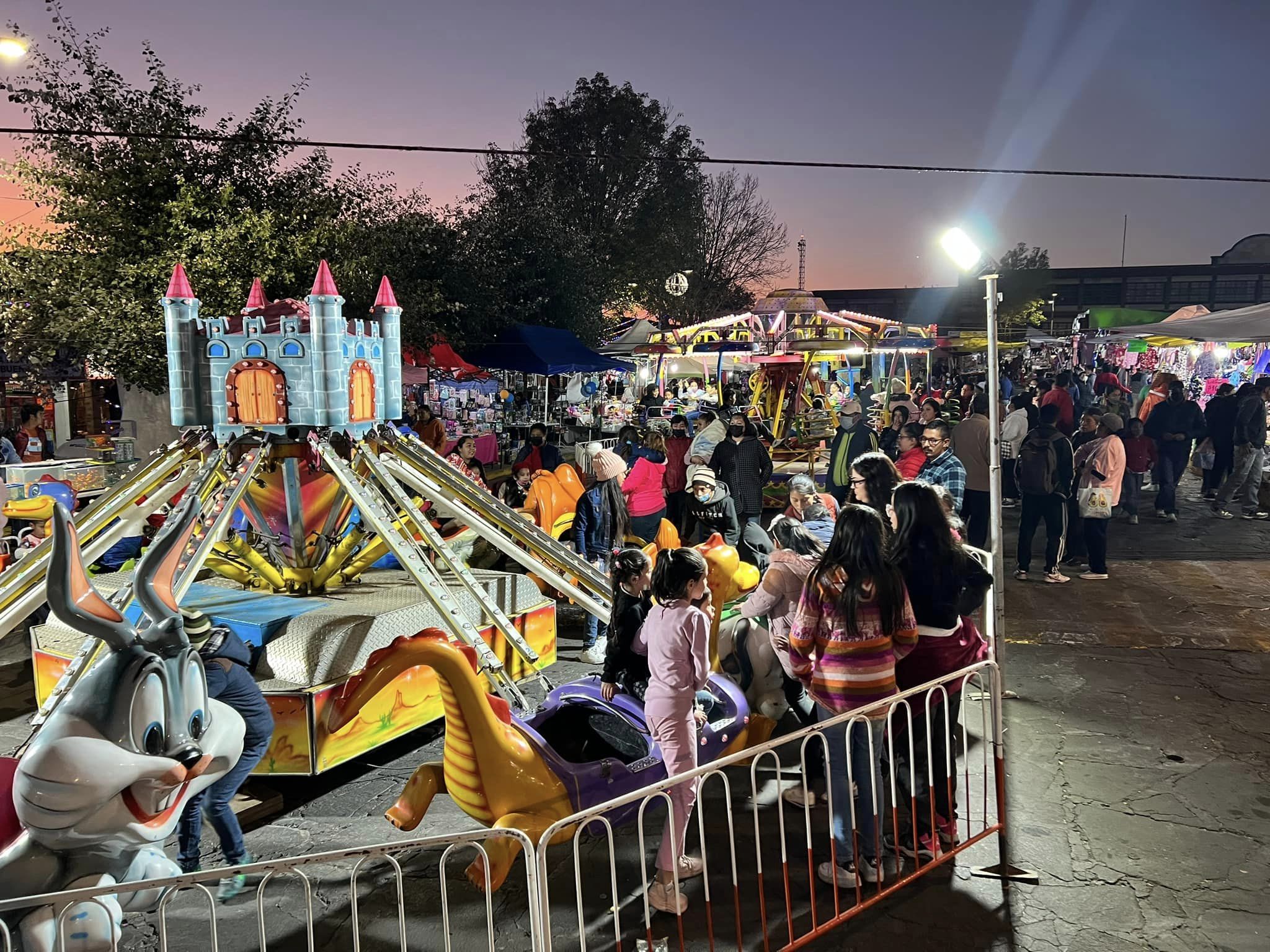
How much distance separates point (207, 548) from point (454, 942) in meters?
2.79

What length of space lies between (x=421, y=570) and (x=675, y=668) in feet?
7.45

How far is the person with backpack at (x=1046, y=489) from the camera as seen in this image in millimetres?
8695

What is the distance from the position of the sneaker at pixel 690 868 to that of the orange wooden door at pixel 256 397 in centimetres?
378

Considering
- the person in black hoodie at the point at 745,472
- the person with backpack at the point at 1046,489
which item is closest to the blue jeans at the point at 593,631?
the person in black hoodie at the point at 745,472

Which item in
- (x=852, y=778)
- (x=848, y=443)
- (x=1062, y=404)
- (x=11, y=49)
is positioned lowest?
(x=852, y=778)

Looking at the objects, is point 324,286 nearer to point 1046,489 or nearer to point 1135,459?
point 1046,489

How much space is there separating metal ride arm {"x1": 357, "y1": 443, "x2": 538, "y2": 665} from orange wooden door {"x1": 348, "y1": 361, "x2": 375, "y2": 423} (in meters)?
0.24

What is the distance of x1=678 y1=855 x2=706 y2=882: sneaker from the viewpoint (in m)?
3.83

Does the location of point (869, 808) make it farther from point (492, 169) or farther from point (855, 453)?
point (492, 169)

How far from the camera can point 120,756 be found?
283cm

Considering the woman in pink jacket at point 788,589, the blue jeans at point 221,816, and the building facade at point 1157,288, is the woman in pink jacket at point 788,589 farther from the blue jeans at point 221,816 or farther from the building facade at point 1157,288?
the building facade at point 1157,288

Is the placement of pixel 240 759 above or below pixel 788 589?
below

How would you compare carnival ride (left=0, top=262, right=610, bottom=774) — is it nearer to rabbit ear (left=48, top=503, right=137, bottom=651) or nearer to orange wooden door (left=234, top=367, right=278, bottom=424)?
orange wooden door (left=234, top=367, right=278, bottom=424)

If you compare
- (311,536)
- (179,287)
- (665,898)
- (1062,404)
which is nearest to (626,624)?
(665,898)
